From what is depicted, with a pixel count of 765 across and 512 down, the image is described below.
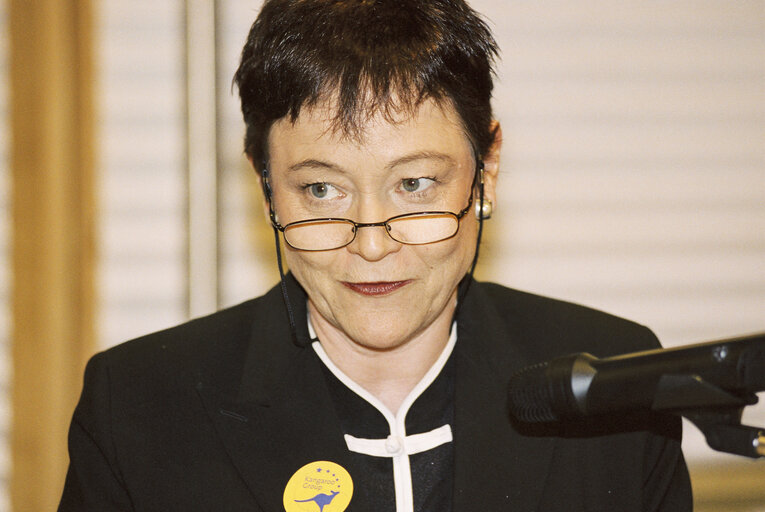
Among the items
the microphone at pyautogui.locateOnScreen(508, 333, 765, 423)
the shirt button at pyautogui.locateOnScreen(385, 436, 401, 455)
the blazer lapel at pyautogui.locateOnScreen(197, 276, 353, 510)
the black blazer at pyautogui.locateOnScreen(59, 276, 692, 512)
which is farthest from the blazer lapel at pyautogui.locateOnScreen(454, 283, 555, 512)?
the microphone at pyautogui.locateOnScreen(508, 333, 765, 423)

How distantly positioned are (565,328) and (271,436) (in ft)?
2.34

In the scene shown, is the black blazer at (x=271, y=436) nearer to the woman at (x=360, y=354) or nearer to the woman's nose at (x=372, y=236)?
the woman at (x=360, y=354)

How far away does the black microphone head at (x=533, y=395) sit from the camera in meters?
0.94

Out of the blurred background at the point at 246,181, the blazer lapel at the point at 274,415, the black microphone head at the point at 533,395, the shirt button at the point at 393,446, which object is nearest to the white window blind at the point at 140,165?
the blurred background at the point at 246,181

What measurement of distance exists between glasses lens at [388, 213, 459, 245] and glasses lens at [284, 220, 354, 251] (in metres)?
0.08

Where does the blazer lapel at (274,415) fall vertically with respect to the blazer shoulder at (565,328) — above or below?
below

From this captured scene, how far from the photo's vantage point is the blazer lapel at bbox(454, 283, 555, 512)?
1.47 metres

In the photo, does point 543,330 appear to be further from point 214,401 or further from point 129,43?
point 129,43

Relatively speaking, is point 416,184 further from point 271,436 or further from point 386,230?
point 271,436

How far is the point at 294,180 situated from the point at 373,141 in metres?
0.17

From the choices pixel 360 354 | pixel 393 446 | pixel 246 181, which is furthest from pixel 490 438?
pixel 246 181

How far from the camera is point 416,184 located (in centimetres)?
140

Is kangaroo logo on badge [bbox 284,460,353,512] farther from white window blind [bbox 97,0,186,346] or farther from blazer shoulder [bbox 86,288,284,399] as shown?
white window blind [bbox 97,0,186,346]

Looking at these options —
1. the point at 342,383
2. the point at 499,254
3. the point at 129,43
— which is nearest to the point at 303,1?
the point at 342,383
